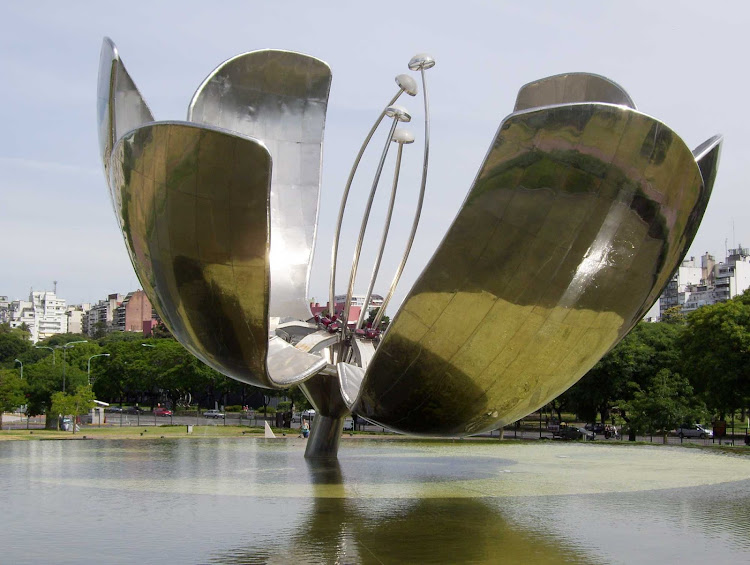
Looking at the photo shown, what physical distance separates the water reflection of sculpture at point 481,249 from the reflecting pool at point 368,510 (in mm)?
1688

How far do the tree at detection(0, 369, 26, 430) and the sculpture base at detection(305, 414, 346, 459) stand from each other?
30004 mm

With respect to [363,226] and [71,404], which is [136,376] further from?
[363,226]

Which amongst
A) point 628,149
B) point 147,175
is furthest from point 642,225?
point 147,175

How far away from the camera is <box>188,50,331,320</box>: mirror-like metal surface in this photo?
19.0 meters

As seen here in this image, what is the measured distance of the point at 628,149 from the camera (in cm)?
1102

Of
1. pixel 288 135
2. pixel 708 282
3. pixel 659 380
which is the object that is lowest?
pixel 659 380

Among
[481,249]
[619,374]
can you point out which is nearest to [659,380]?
[619,374]

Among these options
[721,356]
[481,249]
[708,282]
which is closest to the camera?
[481,249]

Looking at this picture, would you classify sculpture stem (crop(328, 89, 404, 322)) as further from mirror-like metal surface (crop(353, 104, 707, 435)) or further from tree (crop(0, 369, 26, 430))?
tree (crop(0, 369, 26, 430))

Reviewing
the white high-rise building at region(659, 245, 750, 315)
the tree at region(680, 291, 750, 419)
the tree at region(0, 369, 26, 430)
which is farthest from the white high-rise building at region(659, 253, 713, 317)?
the tree at region(0, 369, 26, 430)

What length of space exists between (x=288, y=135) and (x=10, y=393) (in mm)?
32720

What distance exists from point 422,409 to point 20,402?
38793 millimetres

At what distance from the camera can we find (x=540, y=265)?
1180 cm

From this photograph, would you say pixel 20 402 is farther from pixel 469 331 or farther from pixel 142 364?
pixel 469 331
